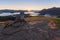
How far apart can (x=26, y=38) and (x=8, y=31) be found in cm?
93

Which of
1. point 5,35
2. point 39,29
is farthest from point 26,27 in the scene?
point 5,35

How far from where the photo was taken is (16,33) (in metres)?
6.27

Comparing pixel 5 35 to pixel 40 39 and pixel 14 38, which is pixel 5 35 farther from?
pixel 40 39

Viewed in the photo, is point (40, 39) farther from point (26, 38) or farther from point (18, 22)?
point (18, 22)

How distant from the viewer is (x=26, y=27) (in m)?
6.80

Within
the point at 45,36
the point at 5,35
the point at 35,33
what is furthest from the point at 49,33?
the point at 5,35

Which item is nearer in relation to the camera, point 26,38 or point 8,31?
point 26,38

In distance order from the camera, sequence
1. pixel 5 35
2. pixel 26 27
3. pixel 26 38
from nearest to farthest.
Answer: pixel 26 38 < pixel 5 35 < pixel 26 27

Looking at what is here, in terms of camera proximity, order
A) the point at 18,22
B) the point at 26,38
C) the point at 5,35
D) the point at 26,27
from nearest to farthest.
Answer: the point at 26,38
the point at 5,35
the point at 26,27
the point at 18,22

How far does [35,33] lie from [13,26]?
1.11m

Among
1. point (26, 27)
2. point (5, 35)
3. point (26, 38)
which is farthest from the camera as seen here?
point (26, 27)

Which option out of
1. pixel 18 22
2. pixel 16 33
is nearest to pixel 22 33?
pixel 16 33

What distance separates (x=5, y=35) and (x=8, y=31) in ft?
0.78

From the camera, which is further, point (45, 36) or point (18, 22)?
point (18, 22)
